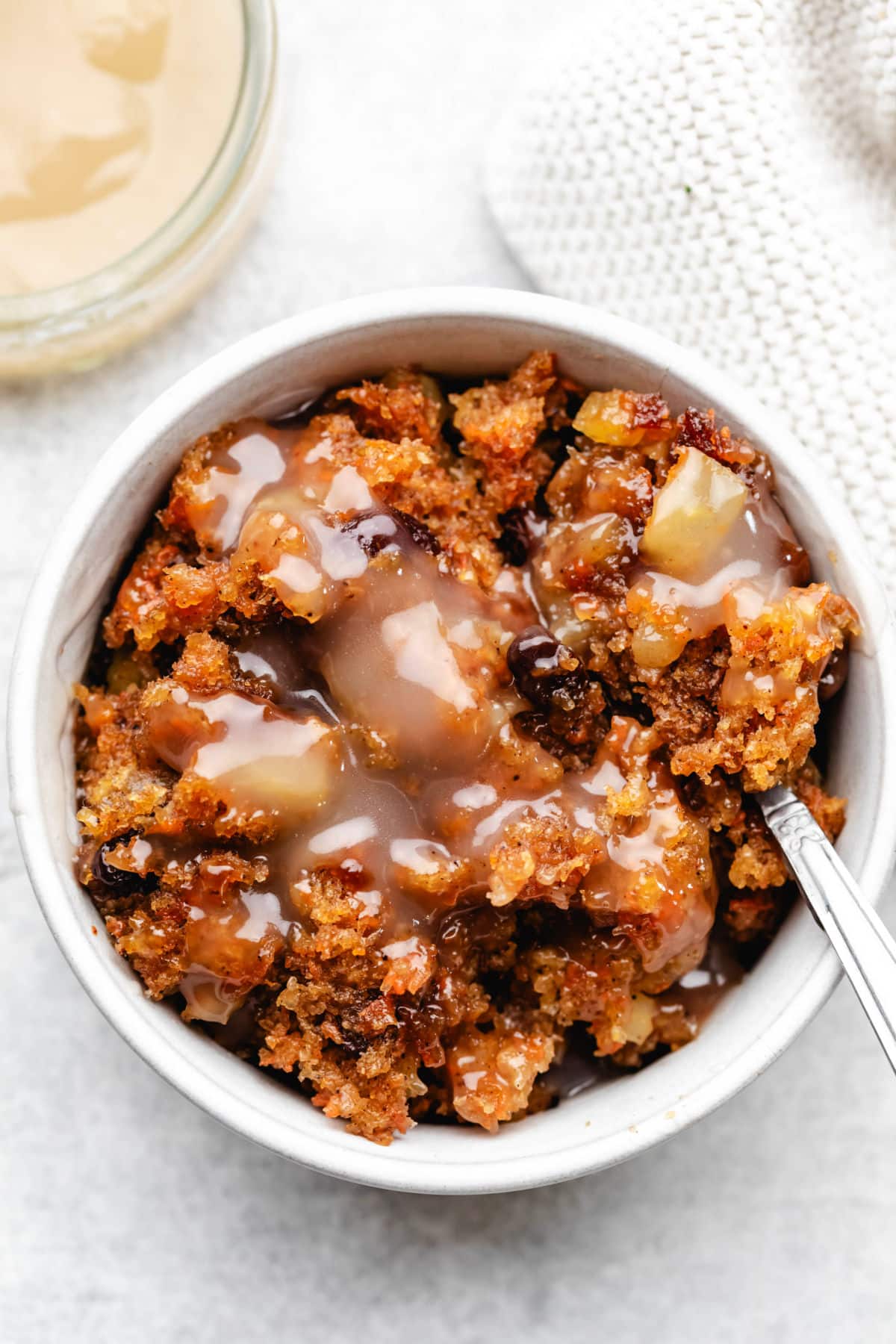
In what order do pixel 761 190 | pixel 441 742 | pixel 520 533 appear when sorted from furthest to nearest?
pixel 761 190 < pixel 520 533 < pixel 441 742

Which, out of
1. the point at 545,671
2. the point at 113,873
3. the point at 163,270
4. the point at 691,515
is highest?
the point at 691,515

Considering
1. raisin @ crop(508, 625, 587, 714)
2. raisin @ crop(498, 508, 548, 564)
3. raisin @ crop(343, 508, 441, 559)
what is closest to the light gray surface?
raisin @ crop(498, 508, 548, 564)

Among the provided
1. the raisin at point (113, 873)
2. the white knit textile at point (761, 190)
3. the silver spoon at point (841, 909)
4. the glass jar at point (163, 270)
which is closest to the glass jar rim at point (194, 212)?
the glass jar at point (163, 270)

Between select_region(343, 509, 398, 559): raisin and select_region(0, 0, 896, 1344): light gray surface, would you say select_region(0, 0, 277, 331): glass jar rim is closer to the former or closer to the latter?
select_region(0, 0, 896, 1344): light gray surface

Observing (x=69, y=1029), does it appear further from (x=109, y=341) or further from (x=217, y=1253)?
(x=109, y=341)

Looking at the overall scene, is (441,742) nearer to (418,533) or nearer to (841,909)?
(418,533)

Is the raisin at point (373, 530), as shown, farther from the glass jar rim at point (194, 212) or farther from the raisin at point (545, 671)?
the glass jar rim at point (194, 212)

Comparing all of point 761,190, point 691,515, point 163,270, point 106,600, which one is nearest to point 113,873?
point 106,600
